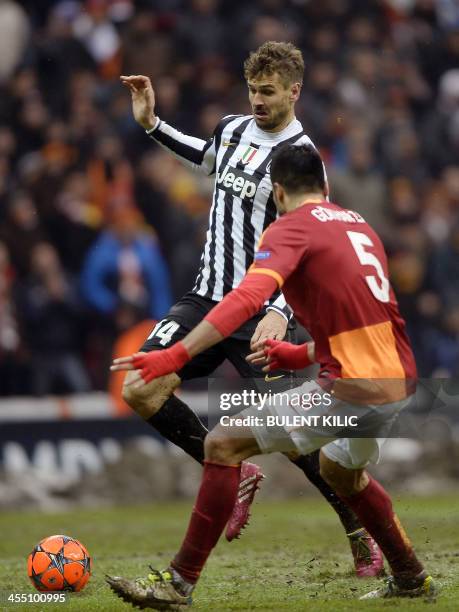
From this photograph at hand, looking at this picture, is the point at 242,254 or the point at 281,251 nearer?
the point at 281,251

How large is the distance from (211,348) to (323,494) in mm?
979

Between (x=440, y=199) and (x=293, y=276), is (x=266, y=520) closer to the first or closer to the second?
(x=293, y=276)

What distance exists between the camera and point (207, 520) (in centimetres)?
540

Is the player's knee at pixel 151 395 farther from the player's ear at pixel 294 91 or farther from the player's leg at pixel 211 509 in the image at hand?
the player's ear at pixel 294 91

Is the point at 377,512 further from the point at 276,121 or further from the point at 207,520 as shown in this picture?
the point at 276,121

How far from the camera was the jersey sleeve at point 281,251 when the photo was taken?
5.16 m

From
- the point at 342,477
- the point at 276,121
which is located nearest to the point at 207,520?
the point at 342,477

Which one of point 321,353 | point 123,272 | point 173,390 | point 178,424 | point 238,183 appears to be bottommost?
point 123,272

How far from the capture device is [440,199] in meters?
14.8

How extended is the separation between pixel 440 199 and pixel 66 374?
525cm

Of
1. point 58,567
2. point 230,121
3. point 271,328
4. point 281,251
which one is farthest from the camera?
point 230,121

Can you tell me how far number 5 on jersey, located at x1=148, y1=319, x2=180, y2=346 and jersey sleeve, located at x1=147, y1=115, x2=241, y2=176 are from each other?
1000 mm

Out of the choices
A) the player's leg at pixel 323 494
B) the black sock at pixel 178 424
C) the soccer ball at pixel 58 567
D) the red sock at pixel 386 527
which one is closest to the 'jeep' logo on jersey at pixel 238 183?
the player's leg at pixel 323 494

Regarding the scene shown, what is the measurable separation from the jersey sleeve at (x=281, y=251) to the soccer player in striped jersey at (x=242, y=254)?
1.21m
